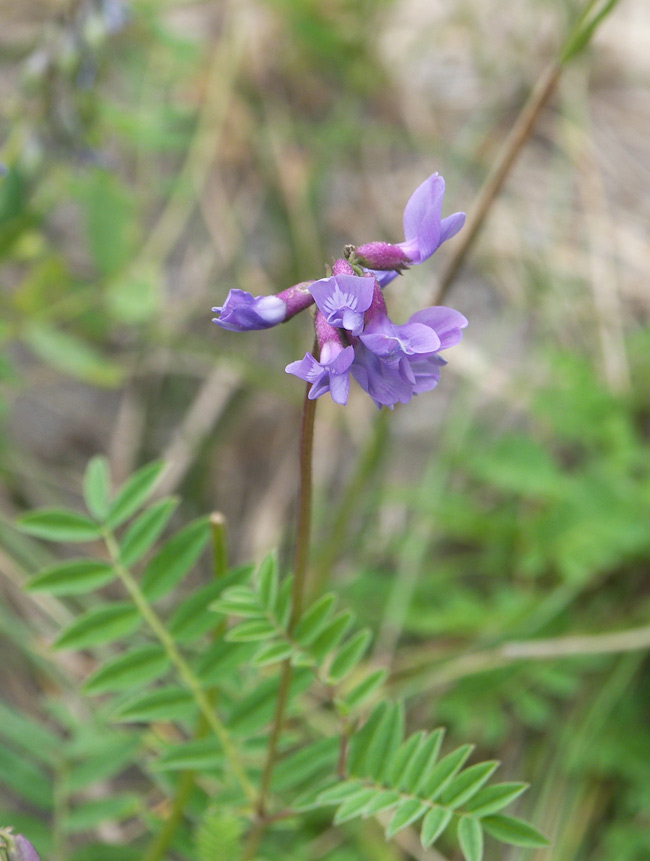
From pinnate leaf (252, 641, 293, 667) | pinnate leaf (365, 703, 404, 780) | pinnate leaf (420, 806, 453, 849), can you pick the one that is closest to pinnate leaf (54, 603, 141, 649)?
pinnate leaf (252, 641, 293, 667)

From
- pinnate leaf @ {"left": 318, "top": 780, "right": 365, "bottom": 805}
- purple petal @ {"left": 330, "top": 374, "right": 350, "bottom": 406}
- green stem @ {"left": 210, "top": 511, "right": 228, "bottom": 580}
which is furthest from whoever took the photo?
green stem @ {"left": 210, "top": 511, "right": 228, "bottom": 580}

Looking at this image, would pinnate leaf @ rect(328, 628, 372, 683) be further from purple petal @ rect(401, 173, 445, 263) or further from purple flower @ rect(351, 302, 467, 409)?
purple petal @ rect(401, 173, 445, 263)

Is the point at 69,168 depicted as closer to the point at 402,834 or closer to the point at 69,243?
the point at 69,243

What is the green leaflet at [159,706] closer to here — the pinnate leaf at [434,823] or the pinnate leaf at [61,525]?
the pinnate leaf at [61,525]

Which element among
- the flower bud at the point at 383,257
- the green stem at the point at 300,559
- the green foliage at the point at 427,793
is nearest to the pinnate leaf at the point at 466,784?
the green foliage at the point at 427,793

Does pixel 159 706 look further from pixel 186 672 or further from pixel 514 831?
pixel 514 831
